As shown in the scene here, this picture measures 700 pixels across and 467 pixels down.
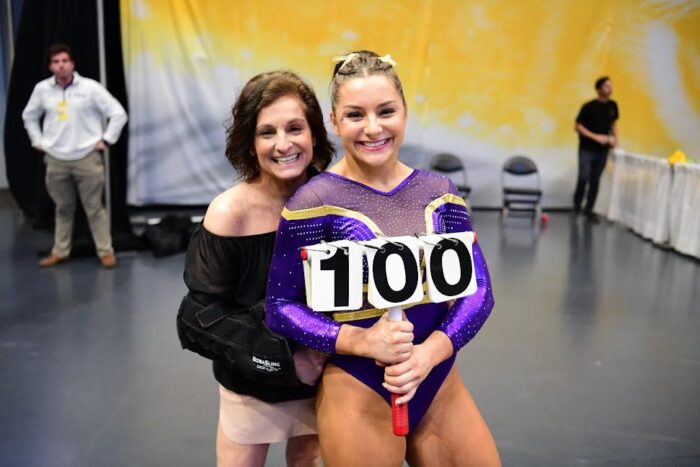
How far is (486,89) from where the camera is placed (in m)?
9.30

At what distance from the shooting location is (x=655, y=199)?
7.48m

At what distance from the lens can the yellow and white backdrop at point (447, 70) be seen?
29.0ft

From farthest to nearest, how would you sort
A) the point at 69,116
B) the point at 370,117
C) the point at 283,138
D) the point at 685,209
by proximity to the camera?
the point at 685,209 → the point at 69,116 → the point at 283,138 → the point at 370,117

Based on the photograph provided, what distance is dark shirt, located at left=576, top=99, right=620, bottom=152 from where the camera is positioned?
8531 millimetres

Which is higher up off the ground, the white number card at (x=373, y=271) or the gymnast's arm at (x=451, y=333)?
the white number card at (x=373, y=271)

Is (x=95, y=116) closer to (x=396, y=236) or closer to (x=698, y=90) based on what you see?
(x=396, y=236)

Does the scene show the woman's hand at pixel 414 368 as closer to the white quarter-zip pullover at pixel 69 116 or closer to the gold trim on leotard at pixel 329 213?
the gold trim on leotard at pixel 329 213

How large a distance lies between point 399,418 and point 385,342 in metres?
0.16

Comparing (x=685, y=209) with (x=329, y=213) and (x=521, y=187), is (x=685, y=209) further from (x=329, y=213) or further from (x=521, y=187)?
(x=329, y=213)

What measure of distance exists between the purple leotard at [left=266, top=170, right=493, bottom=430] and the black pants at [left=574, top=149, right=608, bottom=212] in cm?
762

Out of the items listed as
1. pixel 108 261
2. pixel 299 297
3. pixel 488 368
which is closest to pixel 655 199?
pixel 488 368

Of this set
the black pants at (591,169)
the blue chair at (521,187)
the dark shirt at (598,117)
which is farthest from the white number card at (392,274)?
the black pants at (591,169)

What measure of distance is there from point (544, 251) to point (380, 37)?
3.52 metres

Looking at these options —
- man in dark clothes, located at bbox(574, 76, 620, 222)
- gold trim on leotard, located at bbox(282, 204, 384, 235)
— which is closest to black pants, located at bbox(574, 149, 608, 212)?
man in dark clothes, located at bbox(574, 76, 620, 222)
